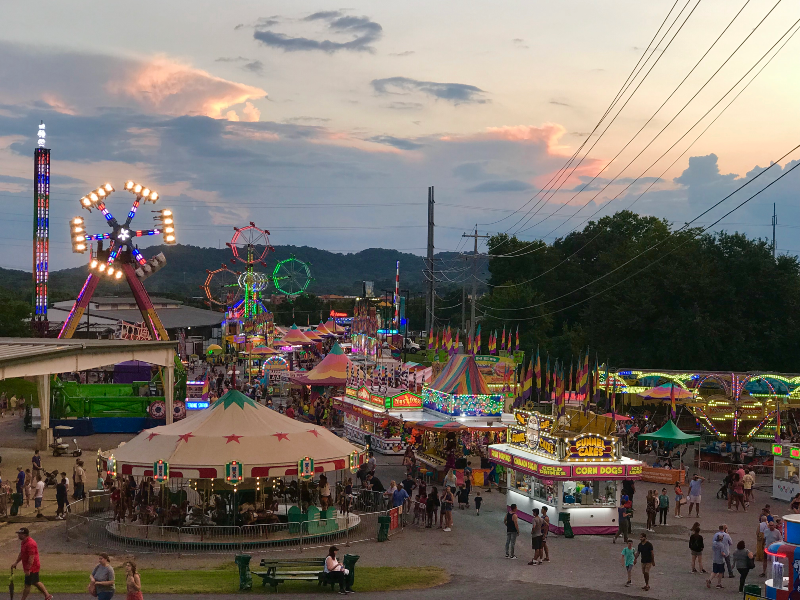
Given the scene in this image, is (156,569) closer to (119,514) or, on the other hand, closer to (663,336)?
(119,514)

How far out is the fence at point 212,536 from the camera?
21.8 m

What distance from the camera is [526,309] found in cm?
8838

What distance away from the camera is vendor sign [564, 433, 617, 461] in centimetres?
2458

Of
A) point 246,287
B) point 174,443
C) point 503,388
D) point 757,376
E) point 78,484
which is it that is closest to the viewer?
point 174,443

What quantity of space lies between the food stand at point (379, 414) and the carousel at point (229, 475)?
38.3 ft

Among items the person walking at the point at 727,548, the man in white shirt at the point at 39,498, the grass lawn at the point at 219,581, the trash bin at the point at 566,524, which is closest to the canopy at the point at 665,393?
the trash bin at the point at 566,524

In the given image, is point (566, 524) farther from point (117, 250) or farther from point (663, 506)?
point (117, 250)

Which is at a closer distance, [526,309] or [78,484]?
[78,484]

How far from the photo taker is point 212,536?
72.9ft

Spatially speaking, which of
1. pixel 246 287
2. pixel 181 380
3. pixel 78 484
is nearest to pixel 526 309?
pixel 246 287

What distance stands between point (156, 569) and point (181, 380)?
29.0 m

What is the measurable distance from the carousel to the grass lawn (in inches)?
106

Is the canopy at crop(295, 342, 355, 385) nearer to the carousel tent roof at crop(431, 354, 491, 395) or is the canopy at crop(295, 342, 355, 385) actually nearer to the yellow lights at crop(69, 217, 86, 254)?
the yellow lights at crop(69, 217, 86, 254)

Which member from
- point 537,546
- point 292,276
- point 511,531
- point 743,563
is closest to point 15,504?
point 511,531
